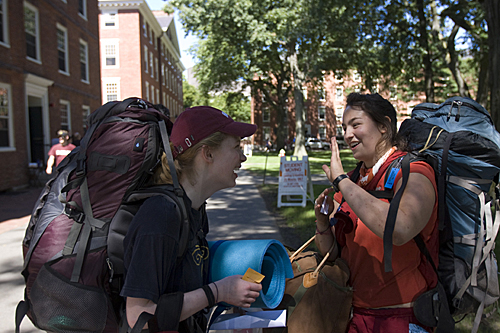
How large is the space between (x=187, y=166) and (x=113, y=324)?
0.70m

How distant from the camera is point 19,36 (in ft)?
Result: 46.6

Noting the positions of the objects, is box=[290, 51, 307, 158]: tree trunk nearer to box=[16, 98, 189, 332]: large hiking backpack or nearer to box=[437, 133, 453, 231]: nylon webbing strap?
box=[437, 133, 453, 231]: nylon webbing strap

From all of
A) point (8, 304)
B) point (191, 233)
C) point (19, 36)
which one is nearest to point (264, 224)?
point (8, 304)

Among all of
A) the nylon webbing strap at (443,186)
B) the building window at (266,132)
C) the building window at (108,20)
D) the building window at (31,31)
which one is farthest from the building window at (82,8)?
the building window at (266,132)

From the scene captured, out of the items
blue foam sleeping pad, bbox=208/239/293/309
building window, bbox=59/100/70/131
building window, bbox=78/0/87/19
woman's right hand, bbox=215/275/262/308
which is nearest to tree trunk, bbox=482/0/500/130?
blue foam sleeping pad, bbox=208/239/293/309

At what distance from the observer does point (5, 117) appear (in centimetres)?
1353

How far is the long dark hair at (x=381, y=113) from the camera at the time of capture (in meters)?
2.04

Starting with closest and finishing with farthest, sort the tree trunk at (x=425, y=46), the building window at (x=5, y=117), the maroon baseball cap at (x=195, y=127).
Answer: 1. the maroon baseball cap at (x=195, y=127)
2. the building window at (x=5, y=117)
3. the tree trunk at (x=425, y=46)

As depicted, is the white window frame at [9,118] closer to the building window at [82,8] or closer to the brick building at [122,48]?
the building window at [82,8]

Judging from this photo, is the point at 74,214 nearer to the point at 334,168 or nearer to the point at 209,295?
the point at 209,295

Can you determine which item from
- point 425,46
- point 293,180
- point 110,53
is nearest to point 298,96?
point 425,46

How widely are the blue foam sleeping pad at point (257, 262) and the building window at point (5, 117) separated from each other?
47.1 feet

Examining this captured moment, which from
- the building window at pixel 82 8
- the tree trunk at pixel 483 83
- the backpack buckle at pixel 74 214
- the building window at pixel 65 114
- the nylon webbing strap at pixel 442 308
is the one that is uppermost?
the building window at pixel 82 8

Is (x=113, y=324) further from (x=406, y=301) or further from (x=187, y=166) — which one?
(x=406, y=301)
